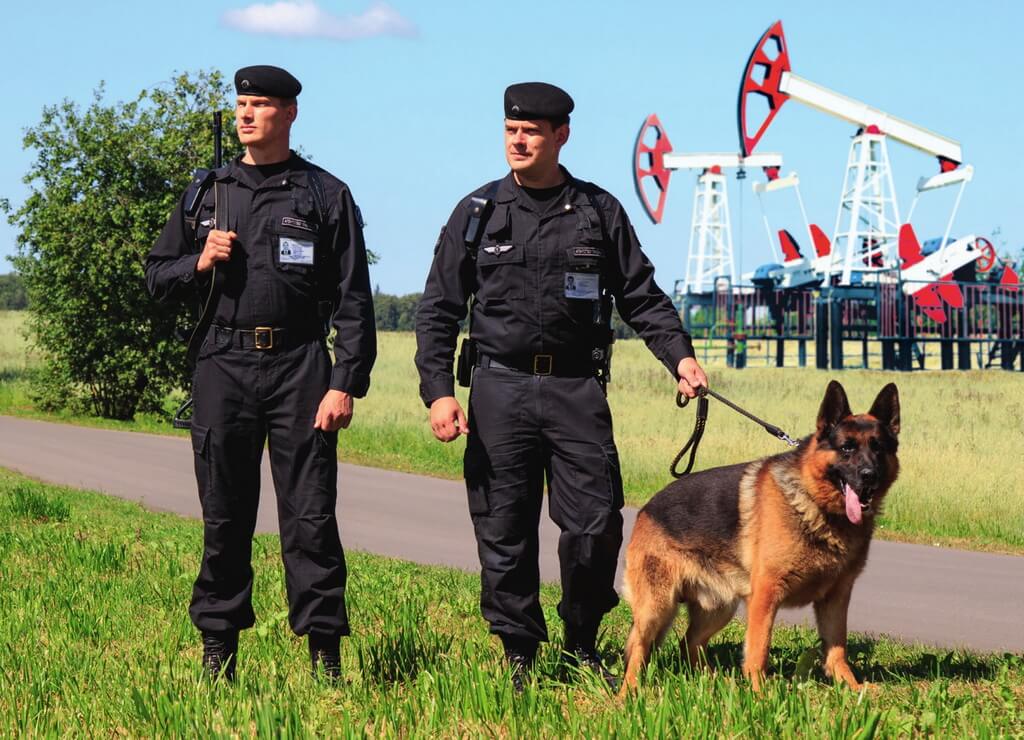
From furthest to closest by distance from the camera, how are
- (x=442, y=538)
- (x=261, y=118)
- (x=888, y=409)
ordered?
(x=442, y=538) < (x=888, y=409) < (x=261, y=118)

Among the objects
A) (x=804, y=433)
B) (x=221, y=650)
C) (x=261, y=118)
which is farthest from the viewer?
(x=804, y=433)

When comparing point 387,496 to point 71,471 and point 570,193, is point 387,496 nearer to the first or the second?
point 71,471

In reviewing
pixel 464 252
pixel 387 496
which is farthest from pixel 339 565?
pixel 387 496

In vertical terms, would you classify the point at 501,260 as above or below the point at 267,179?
below

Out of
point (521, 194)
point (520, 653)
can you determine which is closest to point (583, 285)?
point (521, 194)

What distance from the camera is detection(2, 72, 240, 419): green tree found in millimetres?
24641

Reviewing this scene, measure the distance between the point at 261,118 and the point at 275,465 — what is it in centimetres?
130

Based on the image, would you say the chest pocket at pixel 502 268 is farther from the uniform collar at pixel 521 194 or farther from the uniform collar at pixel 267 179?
the uniform collar at pixel 267 179

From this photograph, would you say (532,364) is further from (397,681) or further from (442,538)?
(442,538)

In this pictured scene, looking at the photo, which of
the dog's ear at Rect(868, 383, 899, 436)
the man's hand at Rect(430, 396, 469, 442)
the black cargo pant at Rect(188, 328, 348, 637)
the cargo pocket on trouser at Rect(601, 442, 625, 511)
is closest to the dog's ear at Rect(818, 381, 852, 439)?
the dog's ear at Rect(868, 383, 899, 436)

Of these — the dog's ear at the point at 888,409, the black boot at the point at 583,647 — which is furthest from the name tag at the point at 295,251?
the dog's ear at the point at 888,409

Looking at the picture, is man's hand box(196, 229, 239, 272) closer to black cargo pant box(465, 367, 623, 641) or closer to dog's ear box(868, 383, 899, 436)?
black cargo pant box(465, 367, 623, 641)

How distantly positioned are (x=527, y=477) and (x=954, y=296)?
48263mm

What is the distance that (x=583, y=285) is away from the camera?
5184mm
